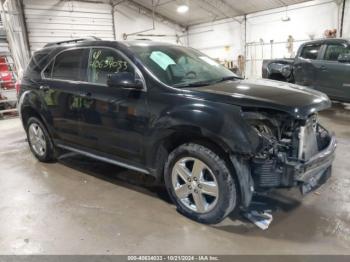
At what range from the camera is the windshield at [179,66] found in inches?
105

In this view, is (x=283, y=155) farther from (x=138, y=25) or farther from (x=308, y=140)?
(x=138, y=25)

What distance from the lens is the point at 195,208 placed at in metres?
2.51

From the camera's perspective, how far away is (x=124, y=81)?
8.45ft

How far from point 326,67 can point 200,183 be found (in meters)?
5.48

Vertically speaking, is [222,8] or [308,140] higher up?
[222,8]

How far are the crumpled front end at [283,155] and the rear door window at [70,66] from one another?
197cm

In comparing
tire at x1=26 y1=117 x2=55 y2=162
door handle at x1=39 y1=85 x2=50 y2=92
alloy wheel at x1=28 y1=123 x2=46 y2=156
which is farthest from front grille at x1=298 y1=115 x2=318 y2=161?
alloy wheel at x1=28 y1=123 x2=46 y2=156

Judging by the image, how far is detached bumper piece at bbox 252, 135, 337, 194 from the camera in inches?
83.0

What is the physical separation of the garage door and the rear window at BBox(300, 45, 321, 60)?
29.4 ft

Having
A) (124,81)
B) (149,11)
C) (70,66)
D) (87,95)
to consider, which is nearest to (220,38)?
(149,11)

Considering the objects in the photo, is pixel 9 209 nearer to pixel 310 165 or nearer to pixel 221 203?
pixel 221 203

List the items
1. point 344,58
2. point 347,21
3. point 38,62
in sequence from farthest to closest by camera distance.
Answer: point 347,21 < point 344,58 < point 38,62

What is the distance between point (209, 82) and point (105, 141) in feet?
3.94

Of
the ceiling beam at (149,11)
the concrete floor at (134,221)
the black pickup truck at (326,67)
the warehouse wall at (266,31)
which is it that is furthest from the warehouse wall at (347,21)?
the ceiling beam at (149,11)
